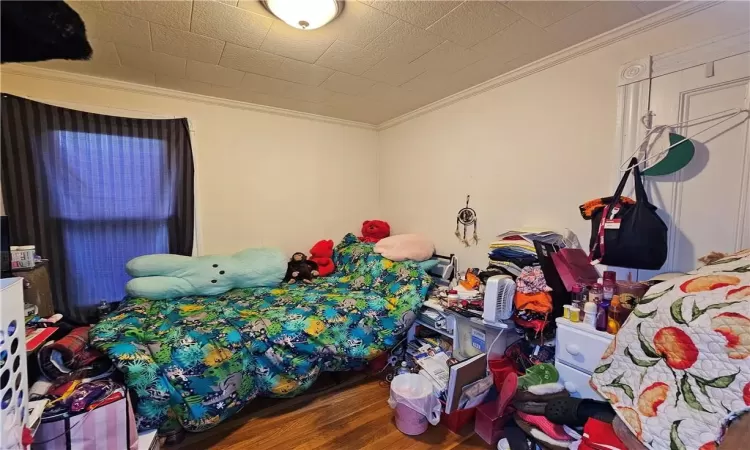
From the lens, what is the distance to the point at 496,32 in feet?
5.80

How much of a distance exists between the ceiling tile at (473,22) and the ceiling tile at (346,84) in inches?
31.3

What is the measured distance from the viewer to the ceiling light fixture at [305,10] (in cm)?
147

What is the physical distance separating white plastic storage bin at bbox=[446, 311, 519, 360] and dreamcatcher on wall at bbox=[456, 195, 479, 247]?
2.69 ft

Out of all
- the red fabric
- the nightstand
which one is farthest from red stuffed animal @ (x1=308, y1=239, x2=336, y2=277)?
the red fabric

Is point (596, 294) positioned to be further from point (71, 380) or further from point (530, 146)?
point (71, 380)

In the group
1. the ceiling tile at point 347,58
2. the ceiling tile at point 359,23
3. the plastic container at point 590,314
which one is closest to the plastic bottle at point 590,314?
the plastic container at point 590,314

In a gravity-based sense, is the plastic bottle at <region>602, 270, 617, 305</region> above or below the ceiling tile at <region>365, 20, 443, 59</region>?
below

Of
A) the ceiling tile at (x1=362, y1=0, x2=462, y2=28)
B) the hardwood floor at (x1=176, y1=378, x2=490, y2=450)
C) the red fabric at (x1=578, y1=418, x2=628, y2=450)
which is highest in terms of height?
the ceiling tile at (x1=362, y1=0, x2=462, y2=28)

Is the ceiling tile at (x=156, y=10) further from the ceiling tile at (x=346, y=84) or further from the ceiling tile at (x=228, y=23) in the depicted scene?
the ceiling tile at (x=346, y=84)

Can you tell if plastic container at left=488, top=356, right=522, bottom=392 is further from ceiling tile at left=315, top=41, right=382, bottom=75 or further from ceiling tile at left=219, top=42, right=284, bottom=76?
ceiling tile at left=219, top=42, right=284, bottom=76

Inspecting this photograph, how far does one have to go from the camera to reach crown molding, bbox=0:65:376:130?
2193mm

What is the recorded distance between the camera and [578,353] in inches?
58.2

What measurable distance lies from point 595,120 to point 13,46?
241 cm

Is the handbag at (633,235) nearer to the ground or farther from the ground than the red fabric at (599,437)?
farther from the ground
